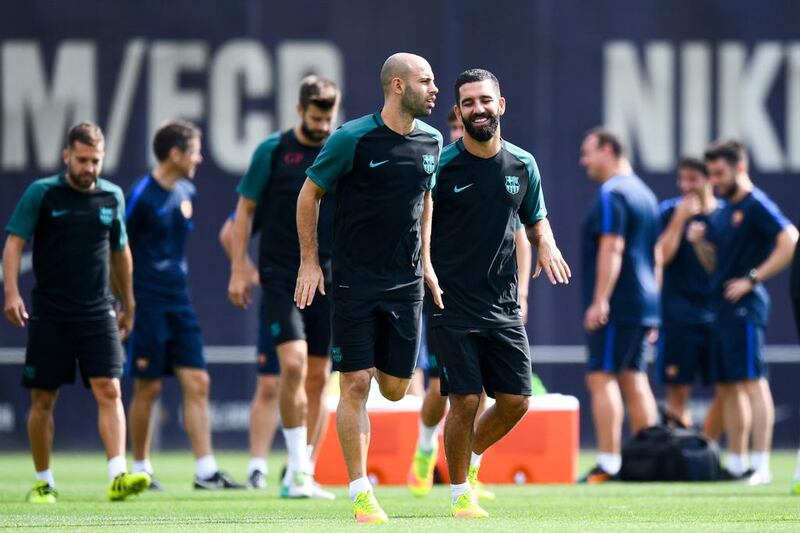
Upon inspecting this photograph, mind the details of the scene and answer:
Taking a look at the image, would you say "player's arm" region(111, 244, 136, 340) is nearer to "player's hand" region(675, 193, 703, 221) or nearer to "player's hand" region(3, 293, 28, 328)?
"player's hand" region(3, 293, 28, 328)

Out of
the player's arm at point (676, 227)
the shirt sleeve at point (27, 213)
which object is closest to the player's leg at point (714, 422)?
the player's arm at point (676, 227)

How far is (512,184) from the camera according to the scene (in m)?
8.20

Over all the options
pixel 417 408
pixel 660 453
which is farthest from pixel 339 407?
pixel 660 453

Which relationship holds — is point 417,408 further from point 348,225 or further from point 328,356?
point 348,225

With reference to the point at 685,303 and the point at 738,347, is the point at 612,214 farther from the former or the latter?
the point at 685,303

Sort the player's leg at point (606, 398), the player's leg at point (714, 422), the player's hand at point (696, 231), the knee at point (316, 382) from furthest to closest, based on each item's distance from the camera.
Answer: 1. the player's leg at point (714, 422)
2. the player's hand at point (696, 231)
3. the player's leg at point (606, 398)
4. the knee at point (316, 382)

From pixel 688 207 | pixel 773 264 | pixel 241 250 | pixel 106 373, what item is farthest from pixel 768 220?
pixel 106 373

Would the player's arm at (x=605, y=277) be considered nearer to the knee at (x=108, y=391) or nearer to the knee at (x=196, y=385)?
the knee at (x=196, y=385)

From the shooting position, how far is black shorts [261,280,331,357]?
10.0m

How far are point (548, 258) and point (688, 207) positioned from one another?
5751 millimetres

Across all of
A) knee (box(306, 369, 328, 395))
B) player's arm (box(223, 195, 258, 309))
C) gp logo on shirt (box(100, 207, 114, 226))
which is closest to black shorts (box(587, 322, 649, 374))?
knee (box(306, 369, 328, 395))

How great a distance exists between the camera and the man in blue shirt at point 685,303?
1360 centimetres

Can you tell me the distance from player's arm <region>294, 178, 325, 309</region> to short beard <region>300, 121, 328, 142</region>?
7.41ft

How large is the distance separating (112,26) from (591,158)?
524cm
